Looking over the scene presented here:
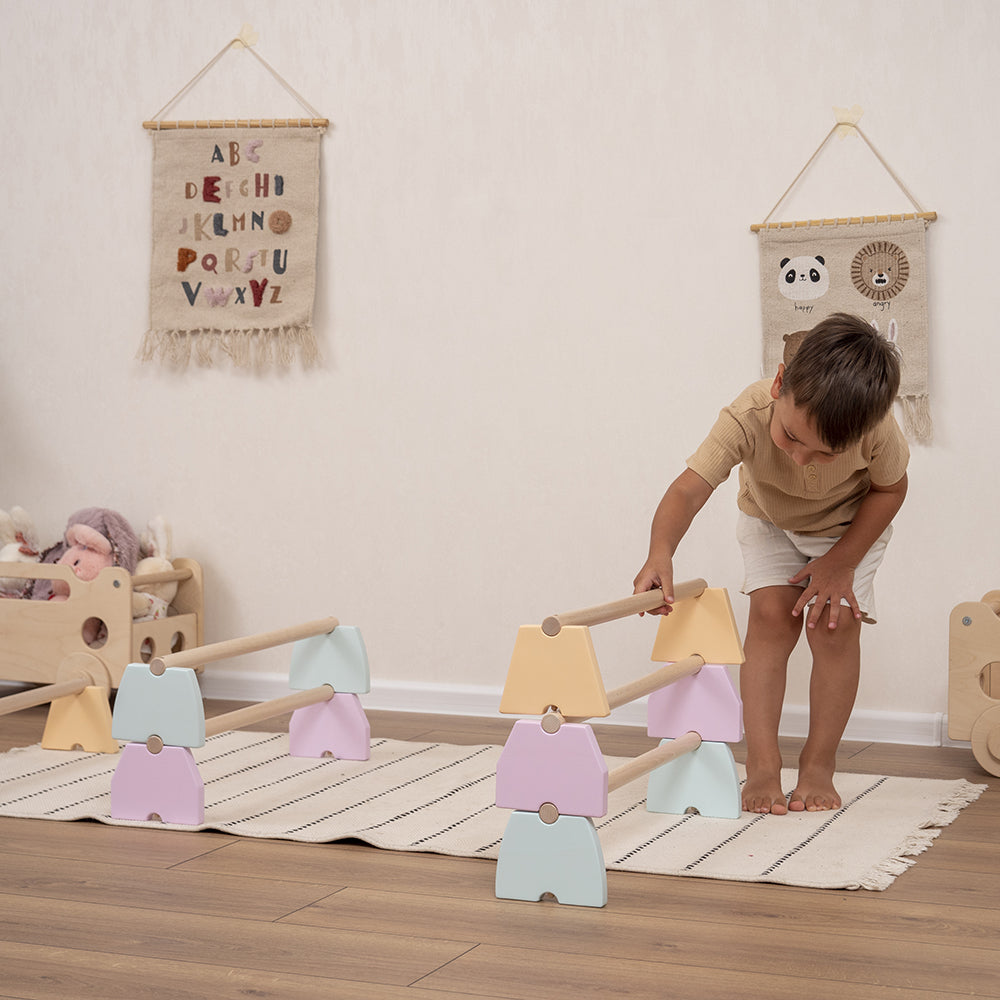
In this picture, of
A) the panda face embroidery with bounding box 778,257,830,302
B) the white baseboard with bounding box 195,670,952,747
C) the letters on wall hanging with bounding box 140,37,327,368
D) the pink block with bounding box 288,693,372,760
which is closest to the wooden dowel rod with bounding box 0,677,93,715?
the pink block with bounding box 288,693,372,760

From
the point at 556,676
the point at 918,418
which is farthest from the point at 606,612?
the point at 918,418

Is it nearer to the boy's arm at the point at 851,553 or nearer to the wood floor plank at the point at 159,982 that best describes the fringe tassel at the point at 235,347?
the boy's arm at the point at 851,553

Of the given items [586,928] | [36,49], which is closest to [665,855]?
[586,928]

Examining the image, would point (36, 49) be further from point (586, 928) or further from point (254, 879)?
point (586, 928)

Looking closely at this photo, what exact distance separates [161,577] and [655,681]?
1.23 metres

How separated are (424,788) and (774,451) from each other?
26.8 inches

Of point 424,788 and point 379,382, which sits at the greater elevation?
point 379,382

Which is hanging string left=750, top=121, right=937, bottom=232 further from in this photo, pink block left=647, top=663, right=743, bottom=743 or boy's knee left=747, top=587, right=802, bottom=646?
pink block left=647, top=663, right=743, bottom=743

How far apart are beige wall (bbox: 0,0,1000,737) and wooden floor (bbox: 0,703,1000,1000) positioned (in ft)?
3.09

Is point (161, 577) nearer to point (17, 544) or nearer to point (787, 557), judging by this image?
point (17, 544)

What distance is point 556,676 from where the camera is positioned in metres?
1.39

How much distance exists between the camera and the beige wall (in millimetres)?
2246

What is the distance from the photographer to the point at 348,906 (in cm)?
135

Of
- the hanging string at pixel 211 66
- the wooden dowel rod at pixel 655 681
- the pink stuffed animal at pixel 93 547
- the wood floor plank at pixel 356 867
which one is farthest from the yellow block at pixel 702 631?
the hanging string at pixel 211 66
